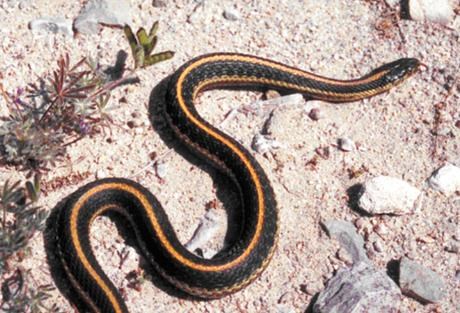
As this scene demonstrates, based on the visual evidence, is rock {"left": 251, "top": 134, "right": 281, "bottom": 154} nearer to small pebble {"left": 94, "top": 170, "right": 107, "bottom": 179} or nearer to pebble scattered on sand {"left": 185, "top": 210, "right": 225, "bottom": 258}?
pebble scattered on sand {"left": 185, "top": 210, "right": 225, "bottom": 258}

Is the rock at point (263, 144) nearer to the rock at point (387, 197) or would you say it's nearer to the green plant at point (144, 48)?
the rock at point (387, 197)

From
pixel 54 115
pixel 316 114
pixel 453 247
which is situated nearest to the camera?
pixel 453 247

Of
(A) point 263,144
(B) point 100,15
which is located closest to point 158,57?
(B) point 100,15

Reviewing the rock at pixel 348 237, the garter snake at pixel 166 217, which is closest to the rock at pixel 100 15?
the garter snake at pixel 166 217

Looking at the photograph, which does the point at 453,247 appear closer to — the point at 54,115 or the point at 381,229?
the point at 381,229

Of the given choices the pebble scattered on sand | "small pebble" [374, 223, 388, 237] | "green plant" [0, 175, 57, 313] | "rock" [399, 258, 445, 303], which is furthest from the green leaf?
"rock" [399, 258, 445, 303]

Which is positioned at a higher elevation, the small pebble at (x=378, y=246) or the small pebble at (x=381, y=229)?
the small pebble at (x=381, y=229)

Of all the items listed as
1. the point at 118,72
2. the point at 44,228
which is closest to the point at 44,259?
the point at 44,228
